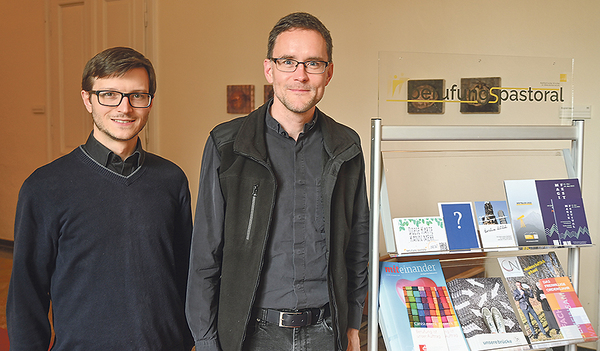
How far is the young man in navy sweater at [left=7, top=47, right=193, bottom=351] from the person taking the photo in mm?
1389

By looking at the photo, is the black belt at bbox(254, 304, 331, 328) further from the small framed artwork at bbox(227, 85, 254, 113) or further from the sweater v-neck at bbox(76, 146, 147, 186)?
the small framed artwork at bbox(227, 85, 254, 113)

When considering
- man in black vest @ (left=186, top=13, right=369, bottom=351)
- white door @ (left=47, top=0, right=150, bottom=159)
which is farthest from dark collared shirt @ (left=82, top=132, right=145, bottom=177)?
white door @ (left=47, top=0, right=150, bottom=159)

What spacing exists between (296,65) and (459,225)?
0.76m

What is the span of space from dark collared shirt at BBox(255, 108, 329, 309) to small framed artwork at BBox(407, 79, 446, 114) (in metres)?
0.37

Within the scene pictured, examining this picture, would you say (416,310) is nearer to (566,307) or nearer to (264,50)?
(566,307)

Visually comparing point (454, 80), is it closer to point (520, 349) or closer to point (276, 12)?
point (520, 349)

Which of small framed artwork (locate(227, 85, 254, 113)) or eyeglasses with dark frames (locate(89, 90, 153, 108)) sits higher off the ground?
small framed artwork (locate(227, 85, 254, 113))

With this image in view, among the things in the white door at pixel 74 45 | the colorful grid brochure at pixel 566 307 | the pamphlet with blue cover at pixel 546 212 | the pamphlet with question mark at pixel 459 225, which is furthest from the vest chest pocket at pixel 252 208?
the white door at pixel 74 45

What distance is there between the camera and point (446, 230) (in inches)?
64.0

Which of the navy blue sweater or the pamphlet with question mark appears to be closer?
the navy blue sweater

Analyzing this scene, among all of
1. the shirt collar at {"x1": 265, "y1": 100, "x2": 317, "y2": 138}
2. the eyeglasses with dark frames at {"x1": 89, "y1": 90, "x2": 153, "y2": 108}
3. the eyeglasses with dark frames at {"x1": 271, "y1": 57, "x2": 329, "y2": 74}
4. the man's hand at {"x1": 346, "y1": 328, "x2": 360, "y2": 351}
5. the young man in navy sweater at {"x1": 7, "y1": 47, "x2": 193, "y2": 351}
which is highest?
the eyeglasses with dark frames at {"x1": 271, "y1": 57, "x2": 329, "y2": 74}

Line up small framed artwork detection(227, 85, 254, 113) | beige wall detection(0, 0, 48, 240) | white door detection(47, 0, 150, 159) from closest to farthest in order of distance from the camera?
small framed artwork detection(227, 85, 254, 113) → white door detection(47, 0, 150, 159) → beige wall detection(0, 0, 48, 240)

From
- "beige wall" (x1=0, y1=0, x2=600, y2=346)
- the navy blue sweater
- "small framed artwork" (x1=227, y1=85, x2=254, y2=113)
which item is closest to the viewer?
the navy blue sweater

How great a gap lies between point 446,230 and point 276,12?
305cm
